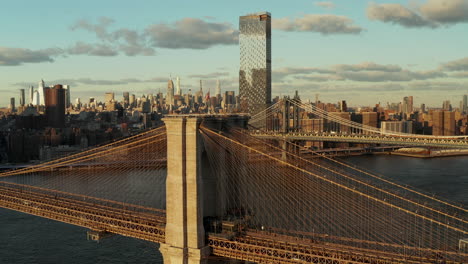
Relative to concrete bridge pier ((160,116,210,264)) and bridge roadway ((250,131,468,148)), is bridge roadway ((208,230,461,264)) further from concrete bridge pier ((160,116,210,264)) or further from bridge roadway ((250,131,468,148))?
bridge roadway ((250,131,468,148))

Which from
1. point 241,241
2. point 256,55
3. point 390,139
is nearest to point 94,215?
point 241,241

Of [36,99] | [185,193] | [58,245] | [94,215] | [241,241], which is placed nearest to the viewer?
[241,241]

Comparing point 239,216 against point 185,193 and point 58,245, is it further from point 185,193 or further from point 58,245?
point 58,245

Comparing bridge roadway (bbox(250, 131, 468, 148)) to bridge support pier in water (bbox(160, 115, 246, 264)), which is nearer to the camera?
bridge support pier in water (bbox(160, 115, 246, 264))

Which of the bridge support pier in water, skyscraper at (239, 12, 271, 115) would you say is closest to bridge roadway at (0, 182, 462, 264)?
the bridge support pier in water

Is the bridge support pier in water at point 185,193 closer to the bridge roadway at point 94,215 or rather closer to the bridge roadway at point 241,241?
the bridge roadway at point 241,241

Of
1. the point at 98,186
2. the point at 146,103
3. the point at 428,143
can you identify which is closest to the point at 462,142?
the point at 428,143
